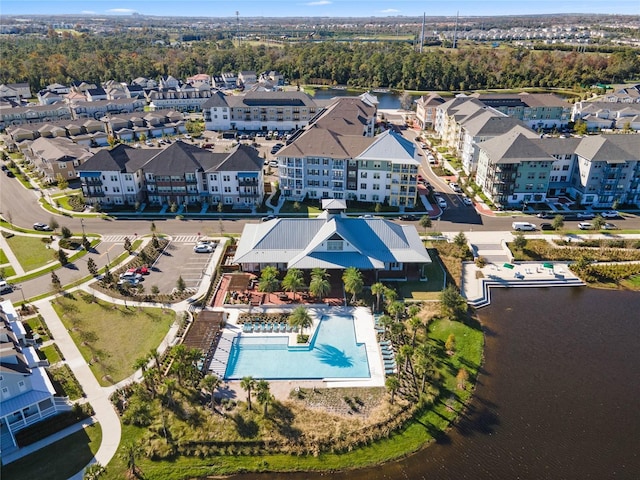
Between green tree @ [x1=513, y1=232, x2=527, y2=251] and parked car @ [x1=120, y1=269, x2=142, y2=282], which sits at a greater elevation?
green tree @ [x1=513, y1=232, x2=527, y2=251]

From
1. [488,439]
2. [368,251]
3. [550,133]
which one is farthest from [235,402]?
[550,133]

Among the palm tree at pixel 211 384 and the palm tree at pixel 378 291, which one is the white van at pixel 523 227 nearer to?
the palm tree at pixel 378 291

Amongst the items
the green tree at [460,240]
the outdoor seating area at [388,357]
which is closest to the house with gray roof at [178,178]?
the green tree at [460,240]

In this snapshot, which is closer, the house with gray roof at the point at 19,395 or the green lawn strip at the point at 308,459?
the green lawn strip at the point at 308,459

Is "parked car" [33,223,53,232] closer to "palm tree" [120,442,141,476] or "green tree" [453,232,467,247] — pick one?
"palm tree" [120,442,141,476]

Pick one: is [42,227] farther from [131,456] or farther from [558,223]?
[558,223]

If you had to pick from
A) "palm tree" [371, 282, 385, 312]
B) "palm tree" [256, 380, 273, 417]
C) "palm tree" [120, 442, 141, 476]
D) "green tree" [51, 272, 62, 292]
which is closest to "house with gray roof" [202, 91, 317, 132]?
"green tree" [51, 272, 62, 292]
